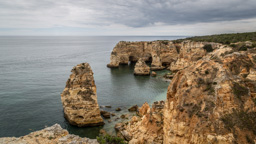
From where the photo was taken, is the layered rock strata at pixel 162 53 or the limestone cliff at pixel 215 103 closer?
the limestone cliff at pixel 215 103

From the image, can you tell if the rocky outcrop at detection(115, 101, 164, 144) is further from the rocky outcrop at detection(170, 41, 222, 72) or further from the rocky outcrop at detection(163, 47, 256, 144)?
the rocky outcrop at detection(170, 41, 222, 72)

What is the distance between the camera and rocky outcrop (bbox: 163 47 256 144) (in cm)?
1135

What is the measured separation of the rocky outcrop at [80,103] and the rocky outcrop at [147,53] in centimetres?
4842

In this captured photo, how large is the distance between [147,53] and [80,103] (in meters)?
65.1

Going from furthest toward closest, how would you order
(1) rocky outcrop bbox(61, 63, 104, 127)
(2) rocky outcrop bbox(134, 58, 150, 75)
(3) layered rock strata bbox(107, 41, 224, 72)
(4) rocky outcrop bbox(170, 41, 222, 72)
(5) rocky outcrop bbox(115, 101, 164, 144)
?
(2) rocky outcrop bbox(134, 58, 150, 75), (3) layered rock strata bbox(107, 41, 224, 72), (4) rocky outcrop bbox(170, 41, 222, 72), (1) rocky outcrop bbox(61, 63, 104, 127), (5) rocky outcrop bbox(115, 101, 164, 144)

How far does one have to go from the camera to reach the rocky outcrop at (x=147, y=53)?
7444cm

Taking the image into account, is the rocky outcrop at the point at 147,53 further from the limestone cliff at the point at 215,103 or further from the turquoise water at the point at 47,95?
the limestone cliff at the point at 215,103

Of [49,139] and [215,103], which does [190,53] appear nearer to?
[215,103]

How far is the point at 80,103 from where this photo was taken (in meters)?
27.1

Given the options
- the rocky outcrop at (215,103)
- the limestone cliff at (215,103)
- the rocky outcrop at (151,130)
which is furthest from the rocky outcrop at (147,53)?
the rocky outcrop at (215,103)

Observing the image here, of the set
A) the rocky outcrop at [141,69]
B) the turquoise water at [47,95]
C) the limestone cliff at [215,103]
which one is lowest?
the turquoise water at [47,95]

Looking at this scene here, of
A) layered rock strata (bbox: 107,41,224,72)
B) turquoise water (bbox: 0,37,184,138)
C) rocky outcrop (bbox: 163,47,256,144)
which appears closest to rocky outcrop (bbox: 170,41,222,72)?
layered rock strata (bbox: 107,41,224,72)

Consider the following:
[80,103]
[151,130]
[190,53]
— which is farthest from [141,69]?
[151,130]

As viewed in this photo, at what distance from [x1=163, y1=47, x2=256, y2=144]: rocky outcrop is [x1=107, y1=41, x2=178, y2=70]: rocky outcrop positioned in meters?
→ 57.9
